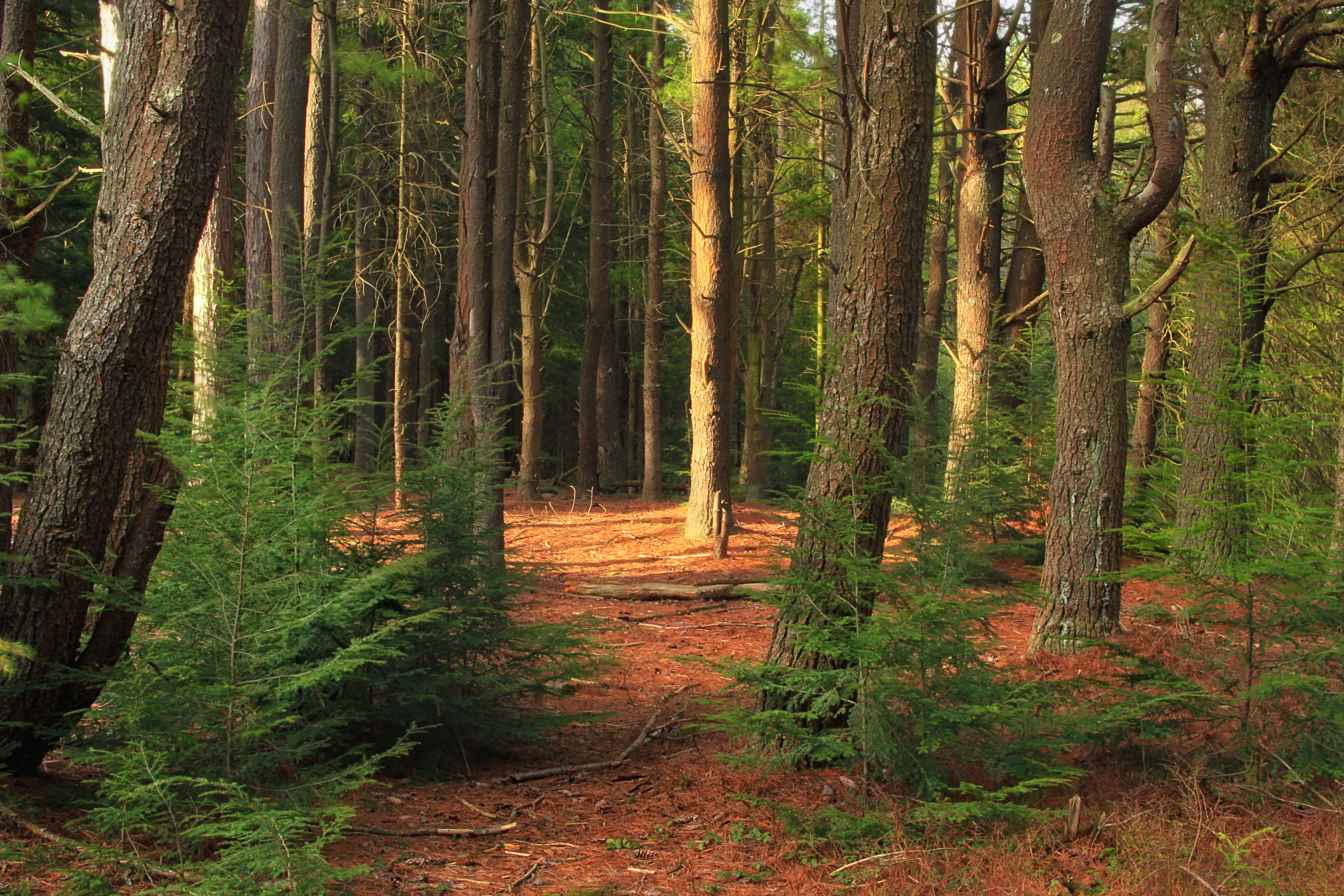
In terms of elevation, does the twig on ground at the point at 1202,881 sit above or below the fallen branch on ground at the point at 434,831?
above

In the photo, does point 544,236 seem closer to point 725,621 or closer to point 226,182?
point 226,182

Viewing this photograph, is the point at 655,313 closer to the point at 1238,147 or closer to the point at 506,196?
the point at 506,196

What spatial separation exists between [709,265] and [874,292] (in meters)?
7.83

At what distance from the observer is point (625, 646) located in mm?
8023

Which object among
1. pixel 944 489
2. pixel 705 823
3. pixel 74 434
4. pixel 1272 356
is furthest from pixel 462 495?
pixel 1272 356

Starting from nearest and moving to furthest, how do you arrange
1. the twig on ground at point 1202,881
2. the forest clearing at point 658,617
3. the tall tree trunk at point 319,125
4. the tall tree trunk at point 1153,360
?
the twig on ground at point 1202,881 < the forest clearing at point 658,617 < the tall tree trunk at point 1153,360 < the tall tree trunk at point 319,125

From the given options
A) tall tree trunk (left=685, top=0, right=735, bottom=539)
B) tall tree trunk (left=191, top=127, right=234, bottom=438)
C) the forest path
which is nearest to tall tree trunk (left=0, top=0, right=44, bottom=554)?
tall tree trunk (left=191, top=127, right=234, bottom=438)

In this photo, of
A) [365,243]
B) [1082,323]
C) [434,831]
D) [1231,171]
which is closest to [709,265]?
[1231,171]

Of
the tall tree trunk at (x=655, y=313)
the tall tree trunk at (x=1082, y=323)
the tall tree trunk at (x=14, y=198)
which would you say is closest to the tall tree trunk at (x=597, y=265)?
the tall tree trunk at (x=655, y=313)

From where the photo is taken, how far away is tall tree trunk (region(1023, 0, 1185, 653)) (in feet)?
22.6

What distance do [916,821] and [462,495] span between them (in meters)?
3.04

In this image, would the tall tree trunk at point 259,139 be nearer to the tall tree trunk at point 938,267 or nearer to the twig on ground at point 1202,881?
the tall tree trunk at point 938,267

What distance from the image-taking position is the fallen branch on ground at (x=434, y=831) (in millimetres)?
4152

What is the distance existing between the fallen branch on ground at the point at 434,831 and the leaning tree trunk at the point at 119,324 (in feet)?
4.78
